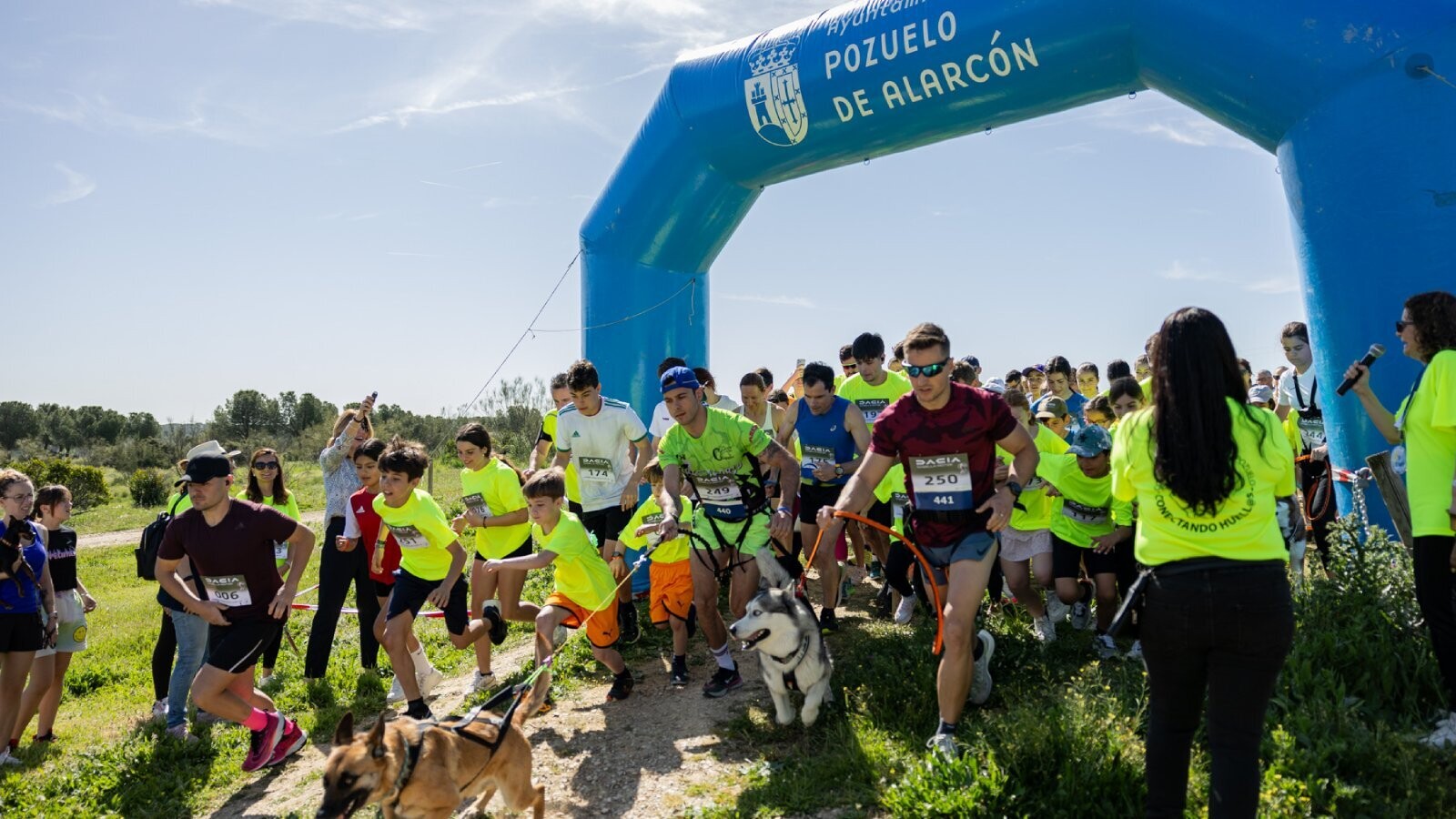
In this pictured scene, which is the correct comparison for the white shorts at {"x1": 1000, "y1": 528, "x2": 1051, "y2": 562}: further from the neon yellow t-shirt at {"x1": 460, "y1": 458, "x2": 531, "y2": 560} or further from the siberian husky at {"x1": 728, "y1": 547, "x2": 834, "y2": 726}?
the neon yellow t-shirt at {"x1": 460, "y1": 458, "x2": 531, "y2": 560}

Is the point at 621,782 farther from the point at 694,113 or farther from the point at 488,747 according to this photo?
the point at 694,113

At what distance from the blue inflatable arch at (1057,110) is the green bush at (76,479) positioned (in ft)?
87.3

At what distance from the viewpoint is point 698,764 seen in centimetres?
482

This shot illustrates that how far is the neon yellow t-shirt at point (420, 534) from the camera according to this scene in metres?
5.93

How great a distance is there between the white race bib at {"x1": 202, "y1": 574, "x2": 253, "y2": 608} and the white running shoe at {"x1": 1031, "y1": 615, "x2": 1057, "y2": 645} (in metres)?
5.16

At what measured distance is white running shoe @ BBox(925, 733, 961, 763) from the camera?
400 cm

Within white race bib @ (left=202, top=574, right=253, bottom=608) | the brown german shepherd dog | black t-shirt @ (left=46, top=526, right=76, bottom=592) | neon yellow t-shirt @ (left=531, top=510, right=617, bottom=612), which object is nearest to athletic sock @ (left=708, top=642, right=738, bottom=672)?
neon yellow t-shirt @ (left=531, top=510, right=617, bottom=612)

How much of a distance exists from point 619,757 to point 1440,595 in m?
4.20

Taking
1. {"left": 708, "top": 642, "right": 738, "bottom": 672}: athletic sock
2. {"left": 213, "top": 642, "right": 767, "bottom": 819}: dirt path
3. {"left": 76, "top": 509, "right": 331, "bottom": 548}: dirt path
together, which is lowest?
{"left": 76, "top": 509, "right": 331, "bottom": 548}: dirt path

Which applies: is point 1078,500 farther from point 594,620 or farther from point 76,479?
point 76,479

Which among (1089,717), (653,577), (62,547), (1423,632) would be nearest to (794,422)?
(653,577)

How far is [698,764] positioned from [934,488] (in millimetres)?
2033

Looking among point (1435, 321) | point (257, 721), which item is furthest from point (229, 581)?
point (1435, 321)

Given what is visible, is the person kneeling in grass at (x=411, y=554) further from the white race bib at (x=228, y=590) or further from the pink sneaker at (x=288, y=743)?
the white race bib at (x=228, y=590)
